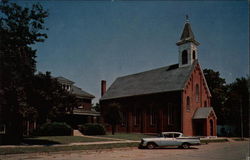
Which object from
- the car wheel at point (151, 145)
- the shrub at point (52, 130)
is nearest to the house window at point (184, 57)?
the shrub at point (52, 130)

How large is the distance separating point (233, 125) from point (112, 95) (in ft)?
79.3

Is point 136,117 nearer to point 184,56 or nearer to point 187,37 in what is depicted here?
point 184,56

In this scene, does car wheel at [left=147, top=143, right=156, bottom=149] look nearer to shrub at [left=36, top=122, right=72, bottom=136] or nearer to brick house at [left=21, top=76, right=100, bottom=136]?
Result: shrub at [left=36, top=122, right=72, bottom=136]

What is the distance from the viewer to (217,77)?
196 feet

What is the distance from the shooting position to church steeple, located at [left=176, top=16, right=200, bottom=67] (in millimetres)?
40844

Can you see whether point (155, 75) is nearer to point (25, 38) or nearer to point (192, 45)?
point (192, 45)

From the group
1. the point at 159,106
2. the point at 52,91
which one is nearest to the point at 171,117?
the point at 159,106

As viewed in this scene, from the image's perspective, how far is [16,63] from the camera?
19641mm

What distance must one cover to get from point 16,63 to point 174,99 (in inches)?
962

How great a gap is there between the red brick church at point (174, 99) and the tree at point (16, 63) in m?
22.3

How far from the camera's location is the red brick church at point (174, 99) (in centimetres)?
3731

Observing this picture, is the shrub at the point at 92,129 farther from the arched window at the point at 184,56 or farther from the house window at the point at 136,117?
the arched window at the point at 184,56

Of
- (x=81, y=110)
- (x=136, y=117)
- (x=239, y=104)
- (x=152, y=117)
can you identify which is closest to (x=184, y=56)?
(x=152, y=117)

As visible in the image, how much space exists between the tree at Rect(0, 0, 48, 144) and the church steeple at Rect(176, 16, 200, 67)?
2508cm
